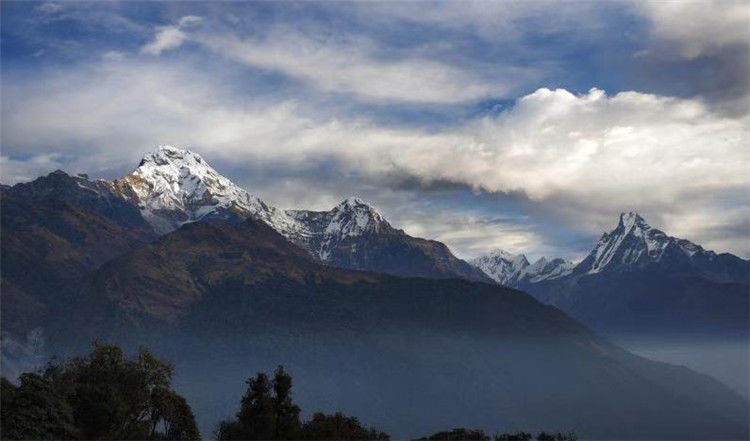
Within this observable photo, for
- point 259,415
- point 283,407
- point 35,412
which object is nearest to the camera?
point 35,412

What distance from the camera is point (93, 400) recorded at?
182125 mm

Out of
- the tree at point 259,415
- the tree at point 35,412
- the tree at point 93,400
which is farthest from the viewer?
the tree at point 259,415

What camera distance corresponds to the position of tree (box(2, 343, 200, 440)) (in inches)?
5851

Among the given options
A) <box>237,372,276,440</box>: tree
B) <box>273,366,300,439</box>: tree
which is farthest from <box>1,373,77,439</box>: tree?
<box>273,366,300,439</box>: tree

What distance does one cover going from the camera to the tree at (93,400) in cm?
14862

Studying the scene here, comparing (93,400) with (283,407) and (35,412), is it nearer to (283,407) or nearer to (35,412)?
(35,412)

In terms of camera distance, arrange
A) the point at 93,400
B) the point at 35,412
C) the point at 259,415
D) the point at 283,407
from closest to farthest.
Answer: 1. the point at 35,412
2. the point at 93,400
3. the point at 283,407
4. the point at 259,415

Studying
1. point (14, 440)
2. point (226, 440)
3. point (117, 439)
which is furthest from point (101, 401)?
point (14, 440)

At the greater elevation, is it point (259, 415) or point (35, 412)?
point (259, 415)

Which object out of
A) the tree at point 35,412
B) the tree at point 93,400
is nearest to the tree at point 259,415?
the tree at point 93,400

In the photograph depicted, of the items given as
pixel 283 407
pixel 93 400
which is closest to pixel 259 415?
pixel 283 407

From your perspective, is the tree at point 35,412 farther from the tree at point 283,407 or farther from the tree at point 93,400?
the tree at point 283,407

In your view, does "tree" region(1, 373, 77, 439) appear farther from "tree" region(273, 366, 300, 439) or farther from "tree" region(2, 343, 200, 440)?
"tree" region(273, 366, 300, 439)

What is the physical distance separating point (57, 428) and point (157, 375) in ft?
147
